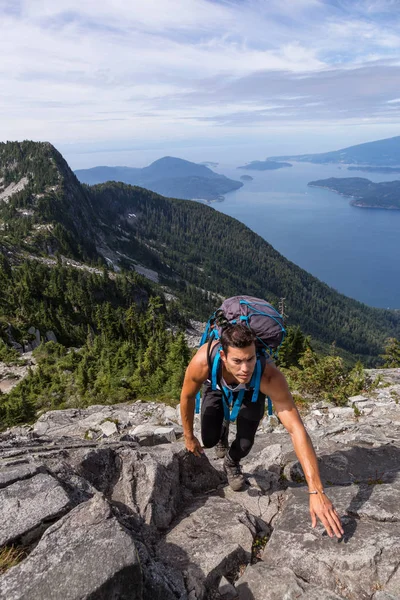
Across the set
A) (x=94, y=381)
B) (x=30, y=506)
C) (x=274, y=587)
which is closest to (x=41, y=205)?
(x=94, y=381)

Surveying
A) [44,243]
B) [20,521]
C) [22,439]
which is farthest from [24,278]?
[20,521]

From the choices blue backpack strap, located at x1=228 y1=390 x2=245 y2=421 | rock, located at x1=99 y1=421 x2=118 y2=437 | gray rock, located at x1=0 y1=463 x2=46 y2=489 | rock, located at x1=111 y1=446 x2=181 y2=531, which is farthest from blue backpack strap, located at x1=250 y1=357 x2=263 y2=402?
rock, located at x1=99 y1=421 x2=118 y2=437

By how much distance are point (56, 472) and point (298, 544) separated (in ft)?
11.9

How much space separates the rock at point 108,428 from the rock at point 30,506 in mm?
6603

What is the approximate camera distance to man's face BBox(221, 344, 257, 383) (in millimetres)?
4676

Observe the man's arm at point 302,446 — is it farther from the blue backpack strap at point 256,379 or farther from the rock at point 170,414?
the rock at point 170,414

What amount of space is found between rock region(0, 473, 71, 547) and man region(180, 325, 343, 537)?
88.3 inches

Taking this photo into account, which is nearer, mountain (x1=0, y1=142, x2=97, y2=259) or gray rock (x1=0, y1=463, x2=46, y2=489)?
gray rock (x1=0, y1=463, x2=46, y2=489)

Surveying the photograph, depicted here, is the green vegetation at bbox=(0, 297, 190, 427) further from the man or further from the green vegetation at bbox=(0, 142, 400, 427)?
the man

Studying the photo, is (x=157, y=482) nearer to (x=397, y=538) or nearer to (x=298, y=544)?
(x=298, y=544)

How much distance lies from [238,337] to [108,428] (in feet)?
28.1

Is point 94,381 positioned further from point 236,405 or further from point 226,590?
point 226,590

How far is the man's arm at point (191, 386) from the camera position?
212 inches

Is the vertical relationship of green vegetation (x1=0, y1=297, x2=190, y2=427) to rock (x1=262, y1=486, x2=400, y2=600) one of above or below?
below
